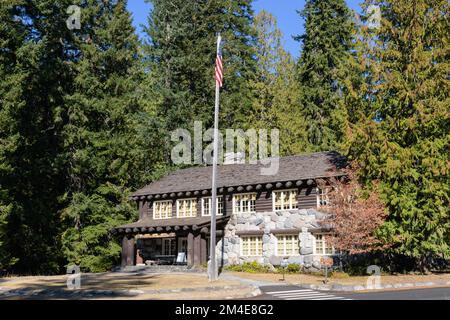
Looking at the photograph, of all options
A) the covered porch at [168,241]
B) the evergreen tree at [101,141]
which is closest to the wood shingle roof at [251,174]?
the covered porch at [168,241]

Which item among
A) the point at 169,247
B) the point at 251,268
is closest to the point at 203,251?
the point at 251,268

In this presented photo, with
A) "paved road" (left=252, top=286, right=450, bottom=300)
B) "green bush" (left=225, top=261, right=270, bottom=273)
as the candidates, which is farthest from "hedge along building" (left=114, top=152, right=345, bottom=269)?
"paved road" (left=252, top=286, right=450, bottom=300)

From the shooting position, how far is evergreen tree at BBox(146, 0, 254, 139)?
150ft

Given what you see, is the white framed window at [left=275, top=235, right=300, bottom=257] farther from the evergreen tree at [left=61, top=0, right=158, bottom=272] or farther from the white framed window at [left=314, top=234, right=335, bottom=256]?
the evergreen tree at [left=61, top=0, right=158, bottom=272]

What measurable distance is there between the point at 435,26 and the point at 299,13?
29.3 m

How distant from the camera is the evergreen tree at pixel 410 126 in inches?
954

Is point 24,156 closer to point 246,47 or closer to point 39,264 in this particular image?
point 39,264

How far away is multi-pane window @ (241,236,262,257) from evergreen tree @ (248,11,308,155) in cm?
1635

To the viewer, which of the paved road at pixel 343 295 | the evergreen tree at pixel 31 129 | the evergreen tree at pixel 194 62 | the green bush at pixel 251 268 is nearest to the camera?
the paved road at pixel 343 295

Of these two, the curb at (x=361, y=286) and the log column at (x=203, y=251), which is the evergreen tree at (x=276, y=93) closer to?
the log column at (x=203, y=251)

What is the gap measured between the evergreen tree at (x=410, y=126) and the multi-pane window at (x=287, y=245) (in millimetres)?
5824

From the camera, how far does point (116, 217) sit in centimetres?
3684

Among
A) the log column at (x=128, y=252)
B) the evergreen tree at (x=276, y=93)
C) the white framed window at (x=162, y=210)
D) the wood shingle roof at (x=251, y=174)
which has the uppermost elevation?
the evergreen tree at (x=276, y=93)

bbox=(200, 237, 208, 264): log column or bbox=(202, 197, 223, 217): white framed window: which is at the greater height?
bbox=(202, 197, 223, 217): white framed window
